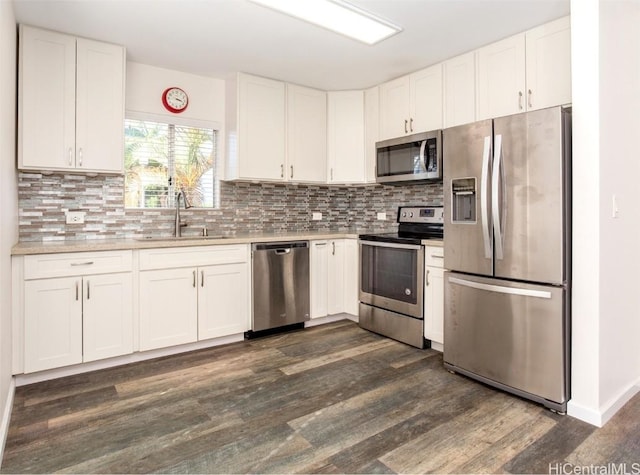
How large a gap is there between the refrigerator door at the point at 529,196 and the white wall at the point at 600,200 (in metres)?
0.10

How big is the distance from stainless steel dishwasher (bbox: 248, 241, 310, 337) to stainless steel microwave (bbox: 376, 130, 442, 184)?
1031 millimetres

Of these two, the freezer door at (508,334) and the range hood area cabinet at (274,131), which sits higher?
the range hood area cabinet at (274,131)

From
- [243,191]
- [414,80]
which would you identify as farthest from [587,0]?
[243,191]

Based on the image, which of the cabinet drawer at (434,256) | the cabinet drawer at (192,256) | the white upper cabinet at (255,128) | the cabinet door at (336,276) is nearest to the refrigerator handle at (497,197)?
the cabinet drawer at (434,256)

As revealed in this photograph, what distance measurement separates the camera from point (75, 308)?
8.61 ft

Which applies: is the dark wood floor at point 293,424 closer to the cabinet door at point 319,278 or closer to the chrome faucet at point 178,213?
the cabinet door at point 319,278

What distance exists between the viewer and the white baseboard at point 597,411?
2.05m

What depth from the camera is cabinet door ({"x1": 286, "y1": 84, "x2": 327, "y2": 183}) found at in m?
3.92

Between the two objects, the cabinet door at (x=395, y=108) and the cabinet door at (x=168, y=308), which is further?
the cabinet door at (x=395, y=108)

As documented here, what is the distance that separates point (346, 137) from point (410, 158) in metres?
0.95

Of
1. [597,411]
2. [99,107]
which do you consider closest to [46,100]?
[99,107]

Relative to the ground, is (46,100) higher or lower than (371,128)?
lower

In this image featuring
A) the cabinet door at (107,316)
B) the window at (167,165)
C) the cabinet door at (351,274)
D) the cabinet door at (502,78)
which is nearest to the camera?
the cabinet door at (107,316)

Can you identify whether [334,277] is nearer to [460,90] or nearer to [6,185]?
[460,90]
